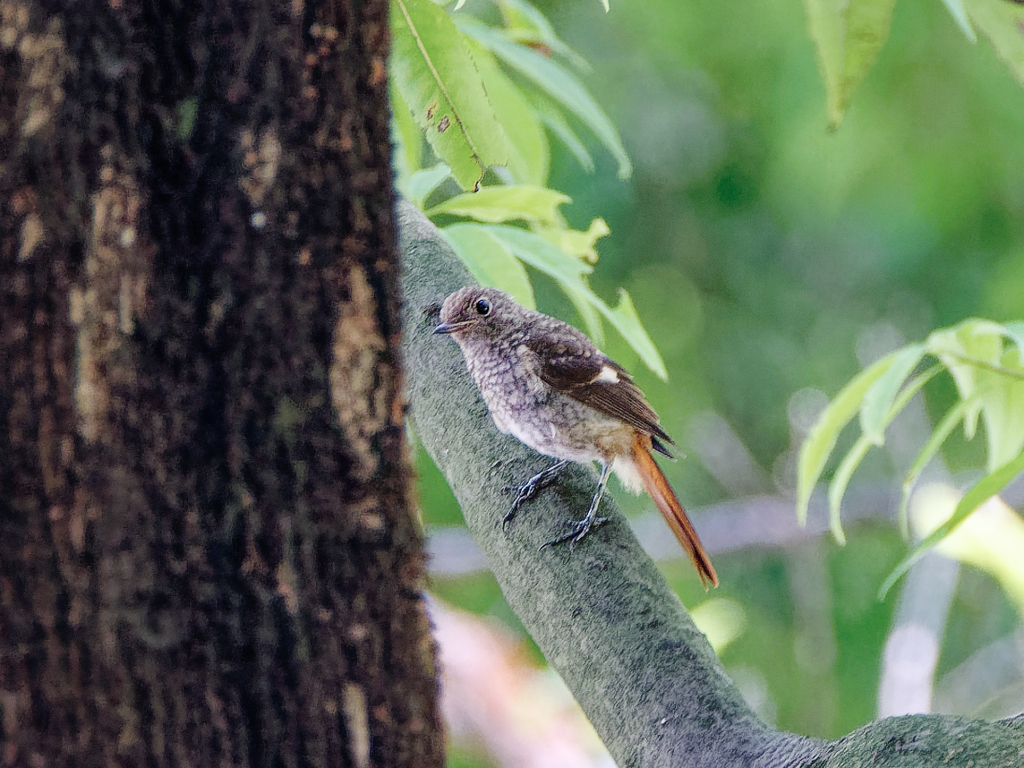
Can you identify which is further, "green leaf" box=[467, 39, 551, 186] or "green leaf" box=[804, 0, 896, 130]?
"green leaf" box=[467, 39, 551, 186]

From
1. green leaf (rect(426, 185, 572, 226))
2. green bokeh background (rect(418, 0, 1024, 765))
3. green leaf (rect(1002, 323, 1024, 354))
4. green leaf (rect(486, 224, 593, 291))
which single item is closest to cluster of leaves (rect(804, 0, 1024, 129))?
green leaf (rect(1002, 323, 1024, 354))

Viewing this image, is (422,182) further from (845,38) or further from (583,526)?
(845,38)

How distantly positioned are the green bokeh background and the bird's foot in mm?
3011

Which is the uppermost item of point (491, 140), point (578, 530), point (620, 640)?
point (491, 140)

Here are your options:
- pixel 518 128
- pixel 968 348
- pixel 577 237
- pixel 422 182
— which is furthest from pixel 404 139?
pixel 968 348

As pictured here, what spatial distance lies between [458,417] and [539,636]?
44 centimetres

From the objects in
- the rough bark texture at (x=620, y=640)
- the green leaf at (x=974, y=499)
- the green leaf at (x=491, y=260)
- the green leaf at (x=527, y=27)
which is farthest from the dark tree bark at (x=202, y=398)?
the green leaf at (x=527, y=27)

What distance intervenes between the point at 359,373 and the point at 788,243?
17.2 ft

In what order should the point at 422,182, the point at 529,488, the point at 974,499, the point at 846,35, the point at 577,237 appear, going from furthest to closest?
the point at 577,237 → the point at 422,182 → the point at 529,488 → the point at 974,499 → the point at 846,35

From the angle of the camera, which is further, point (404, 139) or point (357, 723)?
point (404, 139)

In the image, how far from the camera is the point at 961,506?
3.90 feet

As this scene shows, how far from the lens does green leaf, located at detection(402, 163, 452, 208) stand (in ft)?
6.03

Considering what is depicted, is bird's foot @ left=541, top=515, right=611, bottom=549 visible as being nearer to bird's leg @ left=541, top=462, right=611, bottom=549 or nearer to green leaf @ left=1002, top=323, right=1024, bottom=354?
bird's leg @ left=541, top=462, right=611, bottom=549

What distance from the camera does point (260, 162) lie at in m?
0.65
